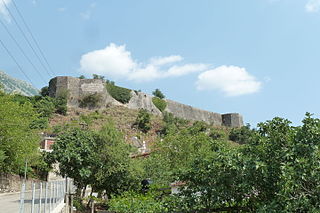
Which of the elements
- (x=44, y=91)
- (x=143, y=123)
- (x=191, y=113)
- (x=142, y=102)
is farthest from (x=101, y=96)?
(x=191, y=113)

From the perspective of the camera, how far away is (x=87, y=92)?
53.3m

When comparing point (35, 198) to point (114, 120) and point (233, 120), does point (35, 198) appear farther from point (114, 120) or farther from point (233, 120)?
point (233, 120)

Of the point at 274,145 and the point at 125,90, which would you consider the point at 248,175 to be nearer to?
the point at 274,145

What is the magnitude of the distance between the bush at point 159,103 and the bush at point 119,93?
Answer: 20.9ft

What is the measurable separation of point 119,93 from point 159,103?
903 centimetres

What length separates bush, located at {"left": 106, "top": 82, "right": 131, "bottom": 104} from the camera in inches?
2216

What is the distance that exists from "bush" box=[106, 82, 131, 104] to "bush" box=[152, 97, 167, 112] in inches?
Result: 251

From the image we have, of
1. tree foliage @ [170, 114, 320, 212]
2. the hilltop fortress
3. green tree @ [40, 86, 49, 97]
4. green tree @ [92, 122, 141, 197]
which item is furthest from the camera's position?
green tree @ [40, 86, 49, 97]

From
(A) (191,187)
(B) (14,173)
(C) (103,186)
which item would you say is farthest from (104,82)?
(A) (191,187)

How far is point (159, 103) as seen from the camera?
205ft

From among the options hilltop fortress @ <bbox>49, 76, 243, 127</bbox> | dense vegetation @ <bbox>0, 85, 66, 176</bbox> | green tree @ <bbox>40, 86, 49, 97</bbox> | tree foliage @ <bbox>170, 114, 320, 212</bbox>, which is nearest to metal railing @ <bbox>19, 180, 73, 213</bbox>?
tree foliage @ <bbox>170, 114, 320, 212</bbox>

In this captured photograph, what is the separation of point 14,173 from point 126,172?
14.7 meters

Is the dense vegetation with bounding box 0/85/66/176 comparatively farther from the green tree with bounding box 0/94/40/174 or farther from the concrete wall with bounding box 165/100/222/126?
the concrete wall with bounding box 165/100/222/126

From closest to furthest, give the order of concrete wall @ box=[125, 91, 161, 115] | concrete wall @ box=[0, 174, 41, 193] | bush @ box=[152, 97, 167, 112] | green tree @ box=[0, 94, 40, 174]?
concrete wall @ box=[0, 174, 41, 193]
green tree @ box=[0, 94, 40, 174]
concrete wall @ box=[125, 91, 161, 115]
bush @ box=[152, 97, 167, 112]
